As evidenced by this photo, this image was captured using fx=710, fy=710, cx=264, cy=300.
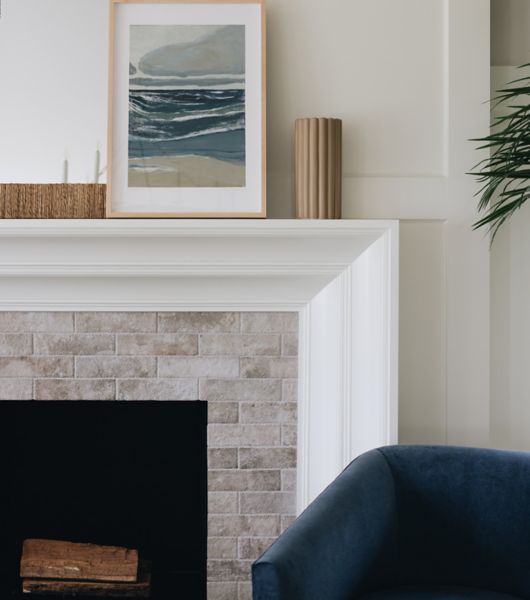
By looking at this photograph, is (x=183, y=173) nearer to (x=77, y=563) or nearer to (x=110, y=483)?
(x=110, y=483)

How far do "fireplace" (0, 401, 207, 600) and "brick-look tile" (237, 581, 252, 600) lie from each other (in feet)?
0.61

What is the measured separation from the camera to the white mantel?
1938 mm

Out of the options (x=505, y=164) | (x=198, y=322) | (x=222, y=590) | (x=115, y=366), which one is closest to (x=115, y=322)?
(x=115, y=366)

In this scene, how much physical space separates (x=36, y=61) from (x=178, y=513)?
1482mm

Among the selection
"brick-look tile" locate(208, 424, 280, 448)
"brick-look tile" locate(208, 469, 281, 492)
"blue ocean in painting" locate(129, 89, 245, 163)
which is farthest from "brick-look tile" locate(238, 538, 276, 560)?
"blue ocean in painting" locate(129, 89, 245, 163)

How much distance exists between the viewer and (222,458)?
215 cm

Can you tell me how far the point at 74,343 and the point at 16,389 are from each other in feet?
0.74

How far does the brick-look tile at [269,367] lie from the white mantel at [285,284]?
0.04 metres

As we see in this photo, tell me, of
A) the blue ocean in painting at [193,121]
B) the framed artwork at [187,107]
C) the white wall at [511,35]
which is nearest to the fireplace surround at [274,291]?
the framed artwork at [187,107]

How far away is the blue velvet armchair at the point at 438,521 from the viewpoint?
5.32 ft

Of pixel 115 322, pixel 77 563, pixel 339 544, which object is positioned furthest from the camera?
pixel 77 563

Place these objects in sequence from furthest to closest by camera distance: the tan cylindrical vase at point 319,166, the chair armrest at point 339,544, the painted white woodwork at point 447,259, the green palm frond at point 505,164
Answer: the painted white woodwork at point 447,259
the tan cylindrical vase at point 319,166
the green palm frond at point 505,164
the chair armrest at point 339,544

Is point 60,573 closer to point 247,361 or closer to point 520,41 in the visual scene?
point 247,361

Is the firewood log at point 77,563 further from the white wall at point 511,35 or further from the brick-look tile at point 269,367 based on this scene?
the white wall at point 511,35
